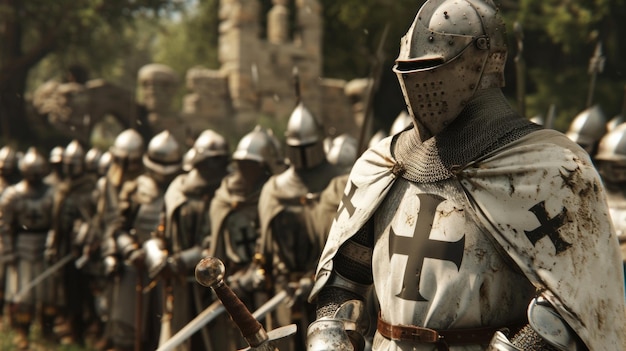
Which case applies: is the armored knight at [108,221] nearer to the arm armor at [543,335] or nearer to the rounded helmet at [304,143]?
the rounded helmet at [304,143]

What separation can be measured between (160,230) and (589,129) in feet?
11.9

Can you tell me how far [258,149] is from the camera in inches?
315

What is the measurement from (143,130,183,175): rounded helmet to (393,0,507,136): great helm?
6351 mm

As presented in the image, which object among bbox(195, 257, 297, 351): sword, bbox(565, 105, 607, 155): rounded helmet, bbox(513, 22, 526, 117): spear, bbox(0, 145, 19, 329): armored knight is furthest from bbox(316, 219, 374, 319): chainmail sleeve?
bbox(0, 145, 19, 329): armored knight

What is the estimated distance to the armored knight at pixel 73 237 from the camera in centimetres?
1185

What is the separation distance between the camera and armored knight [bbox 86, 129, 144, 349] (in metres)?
10.1

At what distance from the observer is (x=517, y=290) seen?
3359 millimetres

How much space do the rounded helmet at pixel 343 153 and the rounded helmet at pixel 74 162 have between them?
4.50 metres

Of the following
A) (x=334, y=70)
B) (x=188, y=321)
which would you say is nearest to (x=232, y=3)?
(x=334, y=70)

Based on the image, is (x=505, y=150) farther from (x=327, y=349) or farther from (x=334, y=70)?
(x=334, y=70)

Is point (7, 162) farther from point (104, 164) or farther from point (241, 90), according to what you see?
point (241, 90)

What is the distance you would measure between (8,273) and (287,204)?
6.36 meters

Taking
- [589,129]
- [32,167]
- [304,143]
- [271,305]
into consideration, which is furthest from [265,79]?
[271,305]

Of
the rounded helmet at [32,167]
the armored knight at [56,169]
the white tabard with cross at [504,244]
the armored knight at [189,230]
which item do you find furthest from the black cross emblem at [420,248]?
the armored knight at [56,169]
